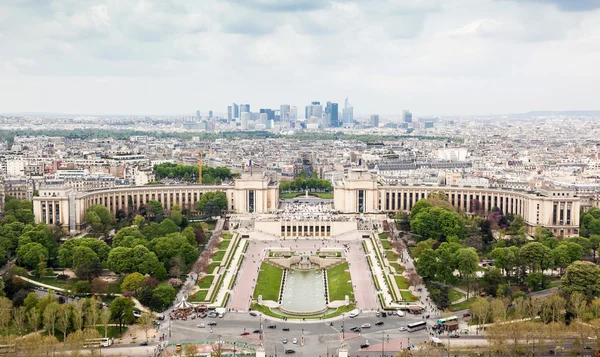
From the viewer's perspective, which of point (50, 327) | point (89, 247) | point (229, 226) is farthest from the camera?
point (229, 226)

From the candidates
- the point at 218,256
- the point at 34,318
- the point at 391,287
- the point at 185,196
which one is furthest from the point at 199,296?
the point at 185,196

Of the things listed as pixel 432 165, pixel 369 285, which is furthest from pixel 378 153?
pixel 369 285

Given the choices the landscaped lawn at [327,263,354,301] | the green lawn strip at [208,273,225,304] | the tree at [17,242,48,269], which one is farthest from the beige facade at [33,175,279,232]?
the landscaped lawn at [327,263,354,301]

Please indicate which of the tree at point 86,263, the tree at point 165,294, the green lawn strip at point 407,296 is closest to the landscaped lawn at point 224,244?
the tree at point 86,263

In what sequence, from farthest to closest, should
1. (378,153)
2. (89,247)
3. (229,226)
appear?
(378,153) < (229,226) < (89,247)

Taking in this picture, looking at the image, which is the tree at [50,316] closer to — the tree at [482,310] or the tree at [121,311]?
the tree at [121,311]

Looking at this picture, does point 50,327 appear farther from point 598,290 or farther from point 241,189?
point 241,189
